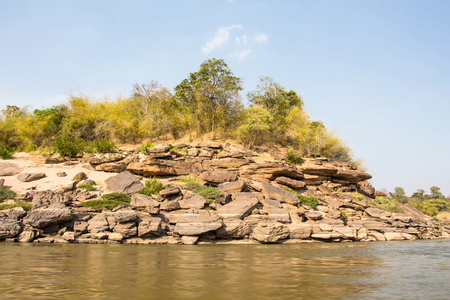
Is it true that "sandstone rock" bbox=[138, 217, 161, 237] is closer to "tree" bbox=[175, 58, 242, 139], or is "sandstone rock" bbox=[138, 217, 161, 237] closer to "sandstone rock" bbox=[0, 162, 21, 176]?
"sandstone rock" bbox=[0, 162, 21, 176]

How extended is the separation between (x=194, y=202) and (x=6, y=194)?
12.1m

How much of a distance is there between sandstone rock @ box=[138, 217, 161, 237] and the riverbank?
0.17 ft

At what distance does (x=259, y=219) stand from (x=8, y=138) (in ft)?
109

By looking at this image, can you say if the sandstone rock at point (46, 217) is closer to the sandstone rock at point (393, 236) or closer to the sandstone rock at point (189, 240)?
the sandstone rock at point (189, 240)

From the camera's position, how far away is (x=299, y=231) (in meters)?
17.2

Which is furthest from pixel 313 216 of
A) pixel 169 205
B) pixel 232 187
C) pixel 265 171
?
pixel 169 205

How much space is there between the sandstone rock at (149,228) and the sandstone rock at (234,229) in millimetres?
3270

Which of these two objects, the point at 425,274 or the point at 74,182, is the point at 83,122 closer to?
the point at 74,182

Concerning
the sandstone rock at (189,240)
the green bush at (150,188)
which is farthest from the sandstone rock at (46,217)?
the sandstone rock at (189,240)

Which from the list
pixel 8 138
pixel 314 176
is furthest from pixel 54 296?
pixel 8 138

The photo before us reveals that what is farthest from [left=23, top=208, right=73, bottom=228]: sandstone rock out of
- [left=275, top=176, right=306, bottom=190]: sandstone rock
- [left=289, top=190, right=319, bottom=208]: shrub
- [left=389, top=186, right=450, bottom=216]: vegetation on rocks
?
[left=389, top=186, right=450, bottom=216]: vegetation on rocks

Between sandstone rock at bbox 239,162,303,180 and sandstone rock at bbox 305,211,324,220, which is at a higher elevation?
sandstone rock at bbox 239,162,303,180

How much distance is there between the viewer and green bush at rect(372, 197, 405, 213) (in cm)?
2712

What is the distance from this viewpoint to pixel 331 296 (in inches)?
196
